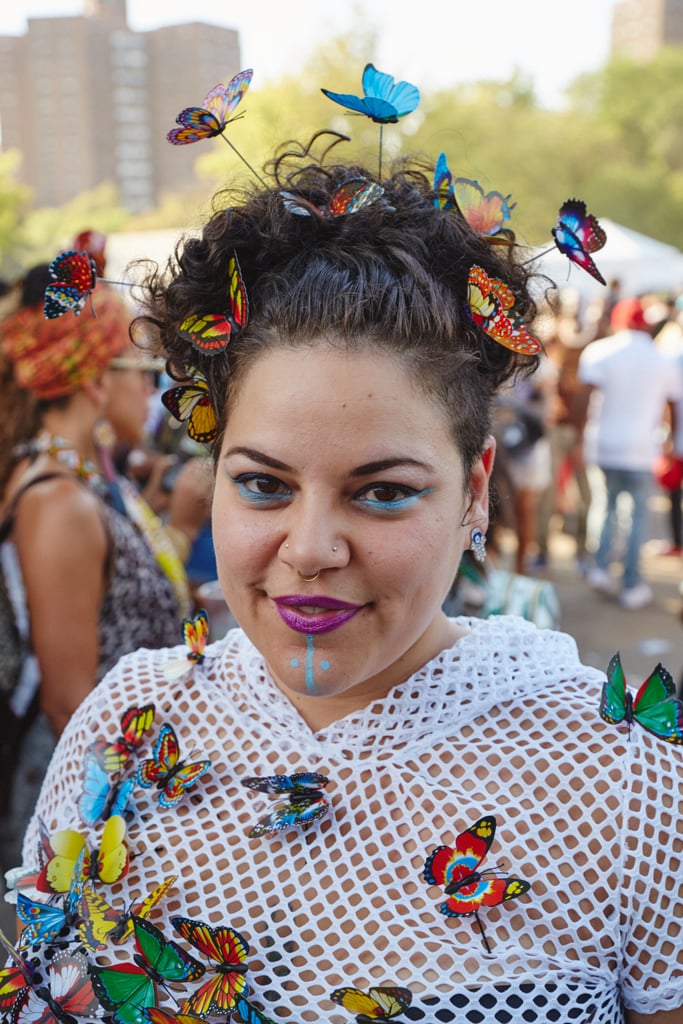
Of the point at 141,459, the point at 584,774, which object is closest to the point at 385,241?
the point at 584,774

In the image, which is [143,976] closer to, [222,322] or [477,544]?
[477,544]

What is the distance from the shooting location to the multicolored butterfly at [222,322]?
1421 mm

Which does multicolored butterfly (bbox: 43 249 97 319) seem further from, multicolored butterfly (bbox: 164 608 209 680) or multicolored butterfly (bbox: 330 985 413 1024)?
multicolored butterfly (bbox: 330 985 413 1024)

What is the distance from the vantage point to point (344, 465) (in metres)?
1.31

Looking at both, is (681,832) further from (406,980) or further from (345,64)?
(345,64)

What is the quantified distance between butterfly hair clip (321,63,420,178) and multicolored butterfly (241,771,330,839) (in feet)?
3.42

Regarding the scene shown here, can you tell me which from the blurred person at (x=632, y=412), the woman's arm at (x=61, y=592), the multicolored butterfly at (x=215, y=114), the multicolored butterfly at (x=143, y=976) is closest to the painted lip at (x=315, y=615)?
the multicolored butterfly at (x=143, y=976)

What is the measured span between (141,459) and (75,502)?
2130 millimetres

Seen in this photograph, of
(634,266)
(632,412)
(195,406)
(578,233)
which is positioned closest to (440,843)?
(195,406)

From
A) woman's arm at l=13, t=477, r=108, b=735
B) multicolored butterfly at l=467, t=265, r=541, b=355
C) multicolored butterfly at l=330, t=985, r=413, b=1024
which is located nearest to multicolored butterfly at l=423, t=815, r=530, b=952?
multicolored butterfly at l=330, t=985, r=413, b=1024

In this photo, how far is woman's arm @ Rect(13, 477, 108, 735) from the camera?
2482 mm

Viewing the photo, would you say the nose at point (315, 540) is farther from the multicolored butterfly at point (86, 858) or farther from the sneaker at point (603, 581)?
the sneaker at point (603, 581)

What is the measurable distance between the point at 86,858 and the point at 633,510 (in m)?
5.66

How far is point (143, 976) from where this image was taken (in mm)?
1413
